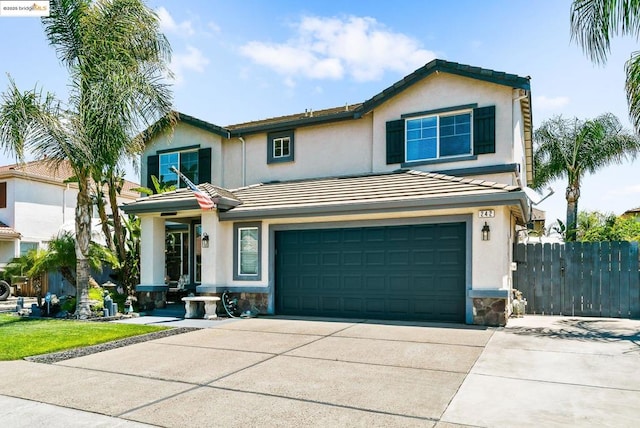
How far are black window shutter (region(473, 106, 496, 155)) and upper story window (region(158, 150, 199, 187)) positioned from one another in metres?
9.95

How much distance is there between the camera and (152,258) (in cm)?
1384

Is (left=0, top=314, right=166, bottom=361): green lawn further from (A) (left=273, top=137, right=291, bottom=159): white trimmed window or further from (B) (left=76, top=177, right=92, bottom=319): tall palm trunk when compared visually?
(A) (left=273, top=137, right=291, bottom=159): white trimmed window

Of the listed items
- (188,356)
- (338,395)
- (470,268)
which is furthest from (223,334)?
(470,268)

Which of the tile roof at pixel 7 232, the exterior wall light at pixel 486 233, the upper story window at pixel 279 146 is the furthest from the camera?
the tile roof at pixel 7 232

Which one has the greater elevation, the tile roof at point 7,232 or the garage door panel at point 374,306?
the tile roof at point 7,232

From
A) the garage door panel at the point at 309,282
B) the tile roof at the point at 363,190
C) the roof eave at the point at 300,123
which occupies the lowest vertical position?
the garage door panel at the point at 309,282

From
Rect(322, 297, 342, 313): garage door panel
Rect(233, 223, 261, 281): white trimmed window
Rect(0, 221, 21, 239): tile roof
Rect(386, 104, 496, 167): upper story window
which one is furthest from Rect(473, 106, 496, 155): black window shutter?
Rect(0, 221, 21, 239): tile roof

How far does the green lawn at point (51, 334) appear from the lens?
8164 mm

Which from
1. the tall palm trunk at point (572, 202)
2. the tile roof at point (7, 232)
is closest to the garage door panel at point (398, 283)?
the tall palm trunk at point (572, 202)

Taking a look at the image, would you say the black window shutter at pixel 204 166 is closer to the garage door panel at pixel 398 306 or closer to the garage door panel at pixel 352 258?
the garage door panel at pixel 352 258

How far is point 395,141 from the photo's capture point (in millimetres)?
13805

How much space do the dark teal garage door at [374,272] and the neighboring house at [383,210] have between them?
27 millimetres

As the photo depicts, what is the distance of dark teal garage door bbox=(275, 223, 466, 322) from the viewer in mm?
10953

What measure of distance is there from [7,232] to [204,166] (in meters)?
13.2
